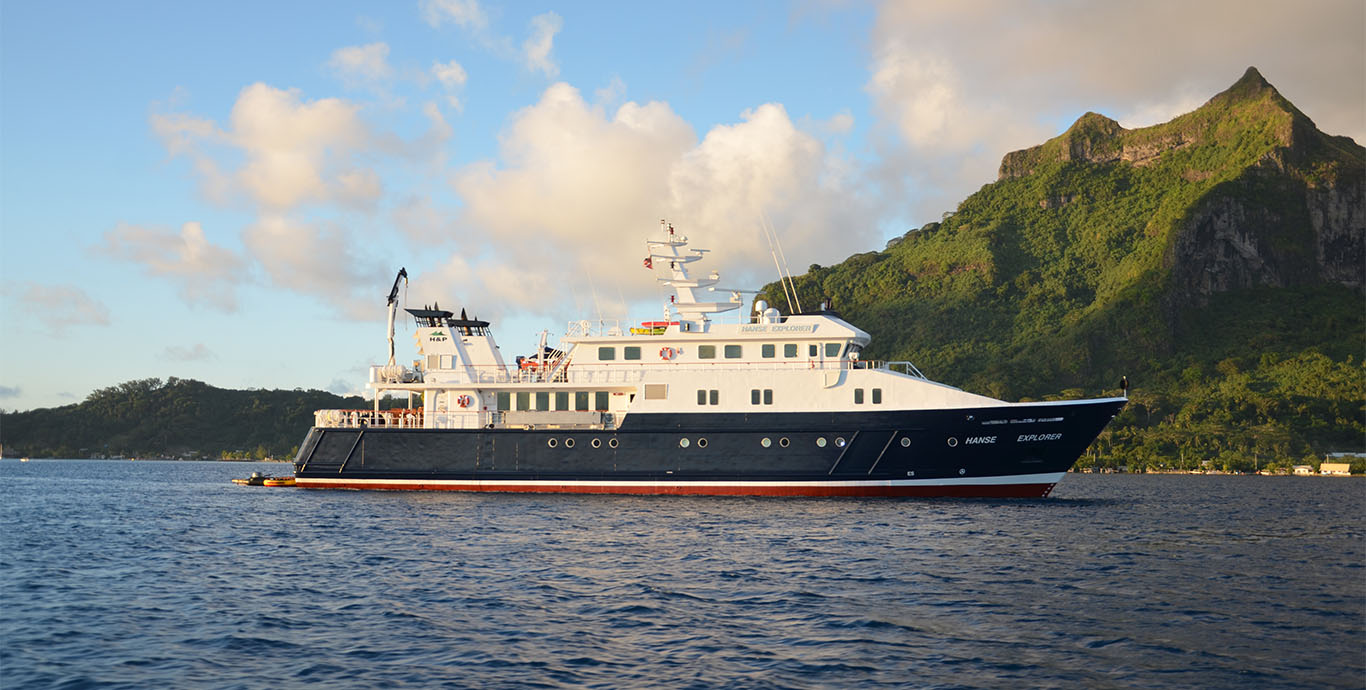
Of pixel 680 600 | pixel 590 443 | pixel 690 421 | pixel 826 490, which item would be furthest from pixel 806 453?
pixel 680 600

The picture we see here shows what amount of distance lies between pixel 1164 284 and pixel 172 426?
136526 millimetres

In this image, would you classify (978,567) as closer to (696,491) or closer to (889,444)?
(889,444)

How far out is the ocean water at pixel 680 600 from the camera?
11.2 metres

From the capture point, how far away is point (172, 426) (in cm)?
14062

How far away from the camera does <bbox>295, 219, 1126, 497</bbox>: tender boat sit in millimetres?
30094

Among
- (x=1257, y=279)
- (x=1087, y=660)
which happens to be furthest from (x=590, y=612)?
(x=1257, y=279)

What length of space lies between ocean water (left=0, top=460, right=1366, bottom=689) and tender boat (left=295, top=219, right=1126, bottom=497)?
2.71 meters

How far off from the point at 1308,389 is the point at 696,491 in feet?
291

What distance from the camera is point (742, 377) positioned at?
3139cm

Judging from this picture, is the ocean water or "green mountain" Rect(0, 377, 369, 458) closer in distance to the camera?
the ocean water

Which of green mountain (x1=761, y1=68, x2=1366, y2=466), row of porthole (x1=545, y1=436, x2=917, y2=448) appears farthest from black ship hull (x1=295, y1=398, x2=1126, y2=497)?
green mountain (x1=761, y1=68, x2=1366, y2=466)

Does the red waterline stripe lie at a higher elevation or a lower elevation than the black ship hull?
lower

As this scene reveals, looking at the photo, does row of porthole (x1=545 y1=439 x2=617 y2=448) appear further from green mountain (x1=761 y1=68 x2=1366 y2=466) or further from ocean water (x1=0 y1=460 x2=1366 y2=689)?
green mountain (x1=761 y1=68 x2=1366 y2=466)

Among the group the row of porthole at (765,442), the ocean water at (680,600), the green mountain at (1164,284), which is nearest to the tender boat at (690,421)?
the row of porthole at (765,442)
